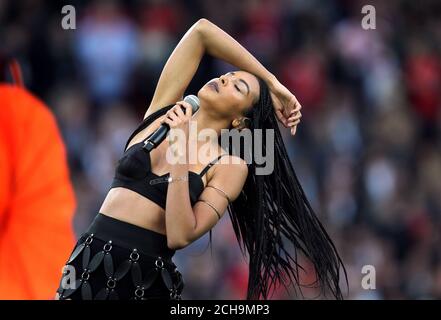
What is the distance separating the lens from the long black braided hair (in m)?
5.51

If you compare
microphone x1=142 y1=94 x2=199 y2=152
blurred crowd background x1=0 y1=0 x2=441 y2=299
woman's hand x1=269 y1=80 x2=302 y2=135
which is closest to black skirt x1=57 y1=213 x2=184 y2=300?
microphone x1=142 y1=94 x2=199 y2=152

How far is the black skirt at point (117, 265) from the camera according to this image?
16.8ft

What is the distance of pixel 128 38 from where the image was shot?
10.4 m

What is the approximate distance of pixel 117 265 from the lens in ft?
16.8

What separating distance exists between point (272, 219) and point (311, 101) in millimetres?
5316

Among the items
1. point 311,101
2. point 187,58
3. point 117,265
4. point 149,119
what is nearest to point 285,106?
point 187,58

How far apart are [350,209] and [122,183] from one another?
5.07m

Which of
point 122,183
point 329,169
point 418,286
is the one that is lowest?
point 418,286

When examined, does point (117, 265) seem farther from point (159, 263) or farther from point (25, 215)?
point (25, 215)

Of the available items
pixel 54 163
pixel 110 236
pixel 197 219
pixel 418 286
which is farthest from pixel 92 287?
pixel 418 286

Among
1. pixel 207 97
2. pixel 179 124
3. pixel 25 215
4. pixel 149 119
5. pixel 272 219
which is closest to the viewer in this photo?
pixel 179 124

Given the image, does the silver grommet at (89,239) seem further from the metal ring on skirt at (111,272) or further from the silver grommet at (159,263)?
the silver grommet at (159,263)

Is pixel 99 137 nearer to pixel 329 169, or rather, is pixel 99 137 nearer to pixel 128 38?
pixel 128 38

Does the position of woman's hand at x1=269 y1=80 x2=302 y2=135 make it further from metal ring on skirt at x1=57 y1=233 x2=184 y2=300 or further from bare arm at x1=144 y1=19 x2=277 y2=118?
metal ring on skirt at x1=57 y1=233 x2=184 y2=300
